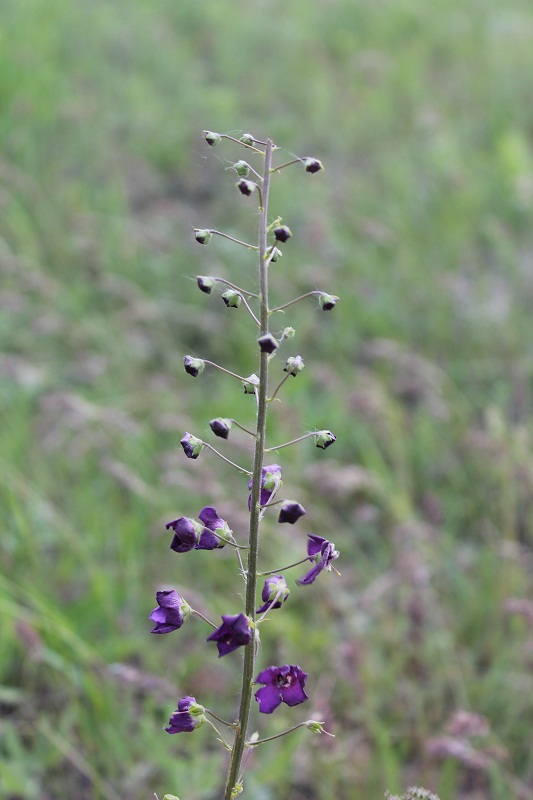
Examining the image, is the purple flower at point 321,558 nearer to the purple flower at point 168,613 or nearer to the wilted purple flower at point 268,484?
the wilted purple flower at point 268,484

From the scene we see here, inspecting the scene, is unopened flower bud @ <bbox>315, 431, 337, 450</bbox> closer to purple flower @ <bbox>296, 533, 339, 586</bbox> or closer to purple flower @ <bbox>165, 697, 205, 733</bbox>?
purple flower @ <bbox>296, 533, 339, 586</bbox>

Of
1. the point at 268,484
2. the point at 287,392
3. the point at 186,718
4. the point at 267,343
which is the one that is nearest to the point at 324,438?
the point at 268,484

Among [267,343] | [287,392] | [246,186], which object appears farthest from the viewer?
[287,392]

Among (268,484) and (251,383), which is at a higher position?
(251,383)

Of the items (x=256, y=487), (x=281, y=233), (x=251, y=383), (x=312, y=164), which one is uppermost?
(x=312, y=164)

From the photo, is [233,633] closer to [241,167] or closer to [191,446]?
[191,446]

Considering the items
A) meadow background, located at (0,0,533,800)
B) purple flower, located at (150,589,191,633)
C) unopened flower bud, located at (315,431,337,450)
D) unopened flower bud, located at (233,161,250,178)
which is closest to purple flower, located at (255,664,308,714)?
purple flower, located at (150,589,191,633)

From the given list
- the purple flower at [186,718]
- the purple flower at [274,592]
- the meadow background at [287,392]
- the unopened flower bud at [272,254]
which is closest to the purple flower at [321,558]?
the purple flower at [274,592]

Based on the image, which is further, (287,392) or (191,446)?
(287,392)
